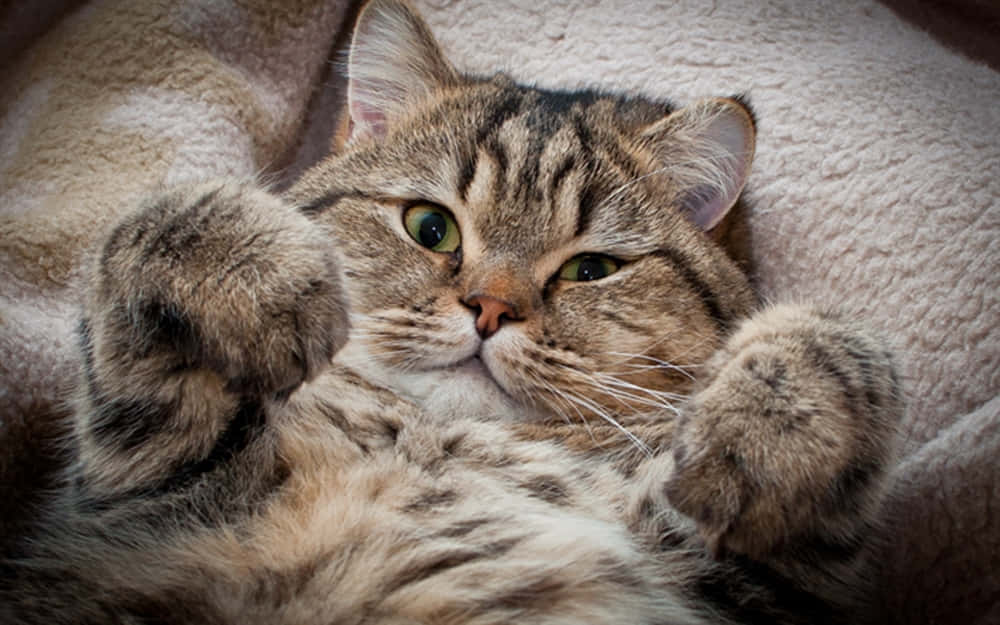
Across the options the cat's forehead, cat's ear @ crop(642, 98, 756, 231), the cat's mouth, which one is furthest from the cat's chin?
cat's ear @ crop(642, 98, 756, 231)

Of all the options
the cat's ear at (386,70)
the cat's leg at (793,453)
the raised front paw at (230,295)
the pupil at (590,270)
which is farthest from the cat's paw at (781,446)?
the cat's ear at (386,70)

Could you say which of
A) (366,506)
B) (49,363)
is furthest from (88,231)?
(366,506)

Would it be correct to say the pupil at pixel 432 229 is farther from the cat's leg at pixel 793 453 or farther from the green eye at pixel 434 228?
the cat's leg at pixel 793 453

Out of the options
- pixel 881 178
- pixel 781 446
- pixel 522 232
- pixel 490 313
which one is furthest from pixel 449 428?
pixel 881 178

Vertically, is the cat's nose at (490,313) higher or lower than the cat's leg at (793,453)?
higher

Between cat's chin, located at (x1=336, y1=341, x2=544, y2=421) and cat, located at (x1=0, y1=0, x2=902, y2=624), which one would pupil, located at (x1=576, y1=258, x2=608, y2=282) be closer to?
cat, located at (x1=0, y1=0, x2=902, y2=624)
